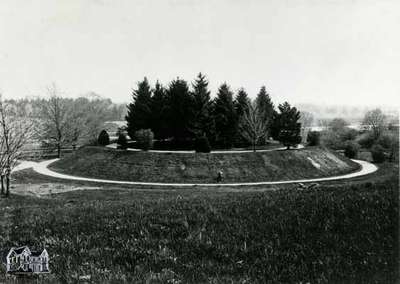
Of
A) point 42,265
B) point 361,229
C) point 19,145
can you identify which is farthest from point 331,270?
point 19,145

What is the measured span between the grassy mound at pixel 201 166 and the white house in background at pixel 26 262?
2713cm

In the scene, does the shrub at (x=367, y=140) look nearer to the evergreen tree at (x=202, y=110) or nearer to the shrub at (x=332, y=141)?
the shrub at (x=332, y=141)

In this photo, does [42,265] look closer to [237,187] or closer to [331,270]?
[331,270]

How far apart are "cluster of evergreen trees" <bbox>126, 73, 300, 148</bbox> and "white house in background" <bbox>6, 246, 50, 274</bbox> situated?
34.8 meters

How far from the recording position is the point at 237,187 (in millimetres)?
30188

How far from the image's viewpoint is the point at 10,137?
2497cm

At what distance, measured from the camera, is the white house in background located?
545cm

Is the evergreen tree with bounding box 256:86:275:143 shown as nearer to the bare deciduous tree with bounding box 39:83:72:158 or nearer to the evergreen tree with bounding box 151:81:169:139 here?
the evergreen tree with bounding box 151:81:169:139

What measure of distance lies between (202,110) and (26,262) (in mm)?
36334

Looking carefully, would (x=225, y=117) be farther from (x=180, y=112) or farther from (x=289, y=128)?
(x=289, y=128)

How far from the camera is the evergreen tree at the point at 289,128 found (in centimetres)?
4347

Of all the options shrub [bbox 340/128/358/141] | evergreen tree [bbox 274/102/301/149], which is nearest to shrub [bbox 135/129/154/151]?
evergreen tree [bbox 274/102/301/149]

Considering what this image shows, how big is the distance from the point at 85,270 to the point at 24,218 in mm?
4610

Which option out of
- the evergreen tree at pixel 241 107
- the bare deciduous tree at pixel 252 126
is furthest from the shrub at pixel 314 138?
the evergreen tree at pixel 241 107
